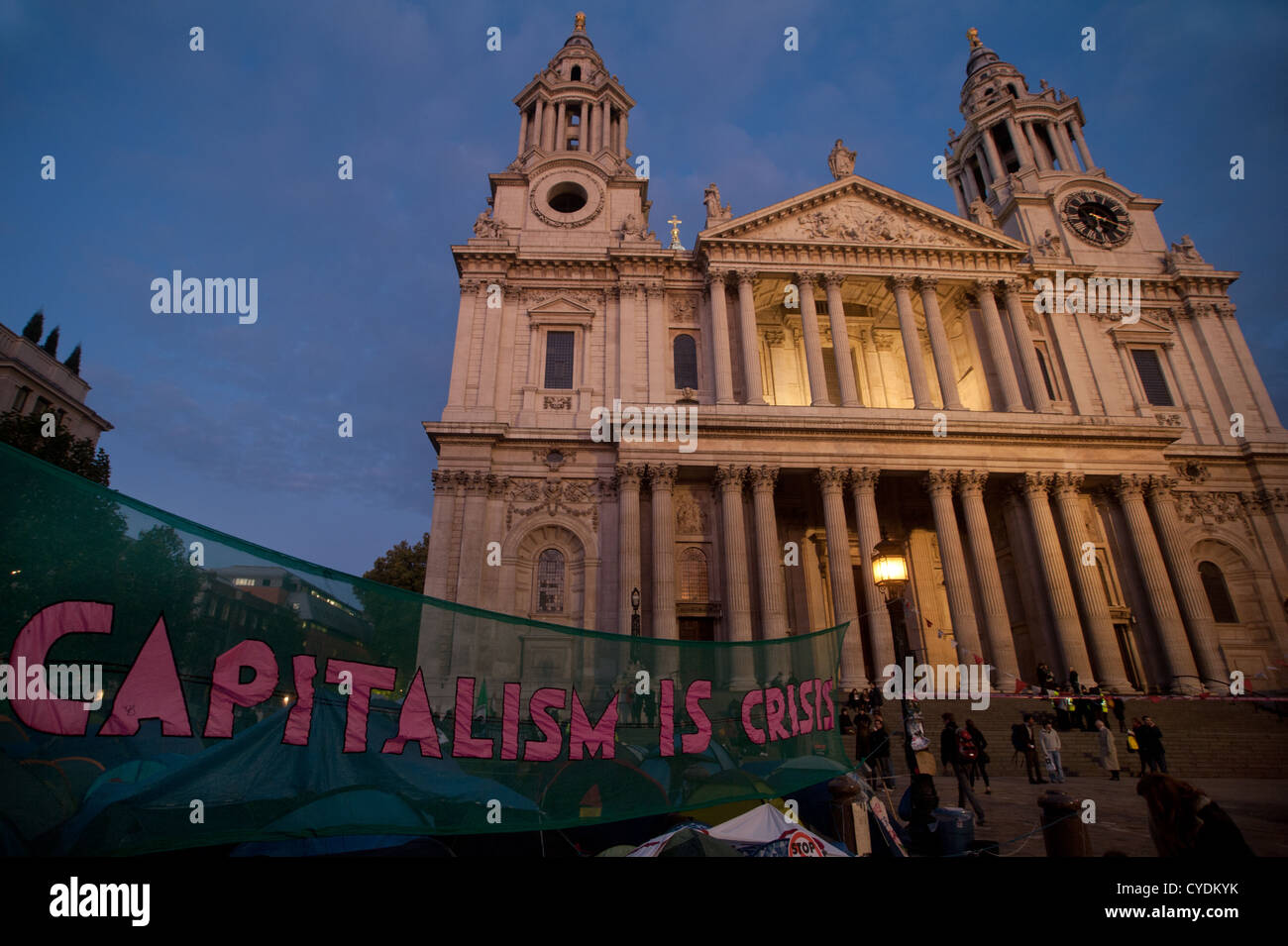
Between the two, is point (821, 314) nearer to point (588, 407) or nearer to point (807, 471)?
point (807, 471)

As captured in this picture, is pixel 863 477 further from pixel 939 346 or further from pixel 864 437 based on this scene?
pixel 939 346

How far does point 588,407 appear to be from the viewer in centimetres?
2780

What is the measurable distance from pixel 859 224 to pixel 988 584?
1775 cm

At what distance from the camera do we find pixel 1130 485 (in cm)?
2595

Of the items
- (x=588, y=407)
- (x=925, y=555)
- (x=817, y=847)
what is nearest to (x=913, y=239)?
(x=925, y=555)

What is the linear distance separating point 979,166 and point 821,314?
1970cm

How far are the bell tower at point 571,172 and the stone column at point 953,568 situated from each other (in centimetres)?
1812

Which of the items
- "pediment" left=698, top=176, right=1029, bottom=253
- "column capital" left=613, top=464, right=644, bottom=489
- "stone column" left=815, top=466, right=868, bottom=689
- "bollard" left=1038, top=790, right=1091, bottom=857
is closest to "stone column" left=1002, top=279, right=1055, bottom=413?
"pediment" left=698, top=176, right=1029, bottom=253

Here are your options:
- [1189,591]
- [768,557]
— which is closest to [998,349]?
[1189,591]

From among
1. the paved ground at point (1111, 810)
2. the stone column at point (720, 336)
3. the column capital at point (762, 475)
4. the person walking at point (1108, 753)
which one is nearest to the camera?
the paved ground at point (1111, 810)

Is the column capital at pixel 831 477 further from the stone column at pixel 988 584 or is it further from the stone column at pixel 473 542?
the stone column at pixel 473 542

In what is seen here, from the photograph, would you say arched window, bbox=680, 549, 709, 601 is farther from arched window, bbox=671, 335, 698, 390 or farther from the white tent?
the white tent

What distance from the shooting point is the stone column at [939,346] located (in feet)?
90.4

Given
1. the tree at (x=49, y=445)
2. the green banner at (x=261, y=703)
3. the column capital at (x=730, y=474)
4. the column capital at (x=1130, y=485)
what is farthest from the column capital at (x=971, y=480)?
the tree at (x=49, y=445)
